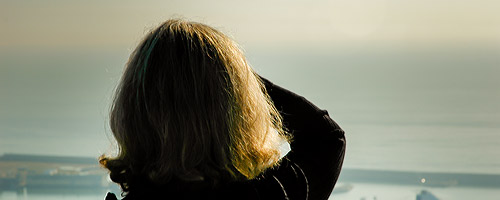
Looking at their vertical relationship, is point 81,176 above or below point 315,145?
above

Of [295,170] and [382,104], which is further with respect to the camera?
[382,104]

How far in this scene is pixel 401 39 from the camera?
2062 millimetres

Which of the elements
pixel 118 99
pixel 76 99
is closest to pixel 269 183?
pixel 118 99

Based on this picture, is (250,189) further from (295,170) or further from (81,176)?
(81,176)

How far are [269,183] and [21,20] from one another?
155 centimetres

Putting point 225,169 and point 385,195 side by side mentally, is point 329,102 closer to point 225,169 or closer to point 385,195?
point 385,195

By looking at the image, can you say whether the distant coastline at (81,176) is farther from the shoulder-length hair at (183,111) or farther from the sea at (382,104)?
the shoulder-length hair at (183,111)

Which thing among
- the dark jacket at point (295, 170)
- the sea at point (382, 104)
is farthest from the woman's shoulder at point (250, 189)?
the sea at point (382, 104)

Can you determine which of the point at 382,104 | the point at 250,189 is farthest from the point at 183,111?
the point at 382,104

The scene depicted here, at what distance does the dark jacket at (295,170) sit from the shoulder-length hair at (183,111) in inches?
0.6

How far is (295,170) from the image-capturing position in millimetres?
836

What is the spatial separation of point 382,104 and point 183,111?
1380mm

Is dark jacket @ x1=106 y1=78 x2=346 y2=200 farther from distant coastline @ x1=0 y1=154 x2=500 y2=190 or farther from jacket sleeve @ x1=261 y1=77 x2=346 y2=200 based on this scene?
distant coastline @ x1=0 y1=154 x2=500 y2=190

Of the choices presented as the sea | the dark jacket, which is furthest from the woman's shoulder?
the sea
